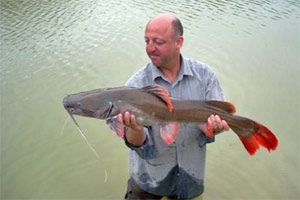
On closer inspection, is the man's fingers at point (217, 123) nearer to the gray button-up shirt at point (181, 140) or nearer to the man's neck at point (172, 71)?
the gray button-up shirt at point (181, 140)

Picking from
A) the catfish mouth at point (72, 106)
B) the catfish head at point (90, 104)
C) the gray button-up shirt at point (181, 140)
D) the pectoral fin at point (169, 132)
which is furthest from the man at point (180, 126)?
the catfish mouth at point (72, 106)

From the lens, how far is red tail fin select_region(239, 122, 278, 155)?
7.43 ft

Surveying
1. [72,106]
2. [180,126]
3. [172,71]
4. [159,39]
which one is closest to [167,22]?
[159,39]

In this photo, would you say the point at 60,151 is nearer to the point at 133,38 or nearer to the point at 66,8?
the point at 133,38

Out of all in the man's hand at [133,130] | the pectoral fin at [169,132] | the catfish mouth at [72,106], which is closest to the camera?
the catfish mouth at [72,106]

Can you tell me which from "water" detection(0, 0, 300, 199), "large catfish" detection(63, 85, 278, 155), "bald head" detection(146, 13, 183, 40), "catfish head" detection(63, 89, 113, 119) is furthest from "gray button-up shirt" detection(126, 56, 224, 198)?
"water" detection(0, 0, 300, 199)

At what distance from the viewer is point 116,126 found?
208cm

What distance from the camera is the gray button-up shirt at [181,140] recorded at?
2.40 m

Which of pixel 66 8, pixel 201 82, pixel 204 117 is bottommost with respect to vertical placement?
pixel 66 8

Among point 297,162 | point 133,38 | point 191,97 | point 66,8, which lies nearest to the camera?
point 191,97

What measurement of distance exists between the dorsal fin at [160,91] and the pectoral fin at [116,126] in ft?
0.95

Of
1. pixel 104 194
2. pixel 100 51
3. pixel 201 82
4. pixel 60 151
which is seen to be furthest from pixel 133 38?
pixel 201 82

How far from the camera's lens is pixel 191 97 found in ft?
7.88

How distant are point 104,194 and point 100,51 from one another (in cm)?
407
